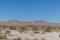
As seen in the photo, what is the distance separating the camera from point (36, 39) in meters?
27.5

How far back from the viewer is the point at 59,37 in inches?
1171

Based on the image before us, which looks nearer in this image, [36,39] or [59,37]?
[36,39]

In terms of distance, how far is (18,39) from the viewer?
28.0 metres

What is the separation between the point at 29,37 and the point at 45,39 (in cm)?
216

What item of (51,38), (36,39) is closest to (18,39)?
(36,39)

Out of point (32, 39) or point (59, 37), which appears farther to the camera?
point (59, 37)

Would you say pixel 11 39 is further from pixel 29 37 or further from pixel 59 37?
pixel 59 37

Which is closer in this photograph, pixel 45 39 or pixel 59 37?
Answer: pixel 45 39

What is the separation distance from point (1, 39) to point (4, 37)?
1006 mm

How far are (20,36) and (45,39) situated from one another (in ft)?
11.2

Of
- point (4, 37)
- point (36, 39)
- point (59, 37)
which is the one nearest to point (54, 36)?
point (59, 37)

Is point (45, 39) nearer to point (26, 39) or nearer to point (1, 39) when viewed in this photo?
point (26, 39)

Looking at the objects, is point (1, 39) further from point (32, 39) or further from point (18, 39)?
point (32, 39)

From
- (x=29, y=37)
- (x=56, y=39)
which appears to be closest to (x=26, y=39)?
A: (x=29, y=37)
